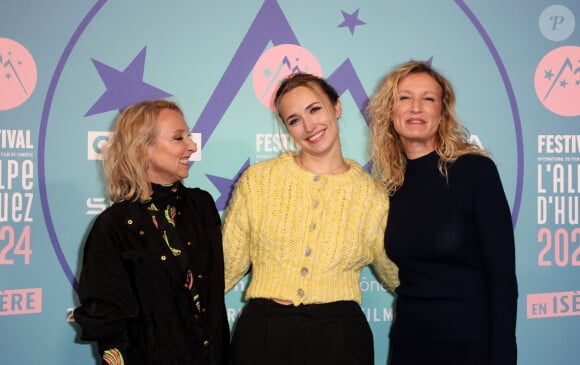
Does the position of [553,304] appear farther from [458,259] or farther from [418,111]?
[418,111]

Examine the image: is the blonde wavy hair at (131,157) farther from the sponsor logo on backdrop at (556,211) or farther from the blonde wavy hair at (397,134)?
the sponsor logo on backdrop at (556,211)

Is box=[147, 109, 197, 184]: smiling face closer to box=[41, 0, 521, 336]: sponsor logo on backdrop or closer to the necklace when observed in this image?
the necklace

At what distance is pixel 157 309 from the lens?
1580 mm

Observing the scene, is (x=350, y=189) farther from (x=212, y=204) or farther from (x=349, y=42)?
(x=349, y=42)

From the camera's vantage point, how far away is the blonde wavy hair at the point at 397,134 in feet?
5.81

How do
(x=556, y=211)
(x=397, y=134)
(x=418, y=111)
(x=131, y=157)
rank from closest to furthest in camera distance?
1. (x=131, y=157)
2. (x=418, y=111)
3. (x=397, y=134)
4. (x=556, y=211)

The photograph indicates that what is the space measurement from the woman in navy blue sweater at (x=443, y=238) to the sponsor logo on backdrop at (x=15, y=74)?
4.70 ft

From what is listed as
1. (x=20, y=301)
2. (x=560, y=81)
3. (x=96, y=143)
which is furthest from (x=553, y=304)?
(x=20, y=301)

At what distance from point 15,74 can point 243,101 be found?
93cm

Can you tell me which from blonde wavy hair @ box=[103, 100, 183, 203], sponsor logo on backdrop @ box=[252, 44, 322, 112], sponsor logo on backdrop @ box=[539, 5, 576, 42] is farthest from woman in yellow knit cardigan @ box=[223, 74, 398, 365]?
sponsor logo on backdrop @ box=[539, 5, 576, 42]

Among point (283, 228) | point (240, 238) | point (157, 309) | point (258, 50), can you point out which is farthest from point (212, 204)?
point (258, 50)

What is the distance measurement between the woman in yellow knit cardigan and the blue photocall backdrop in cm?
43

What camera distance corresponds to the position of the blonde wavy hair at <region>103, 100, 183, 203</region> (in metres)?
1.64

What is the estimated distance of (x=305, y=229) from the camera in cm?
172
